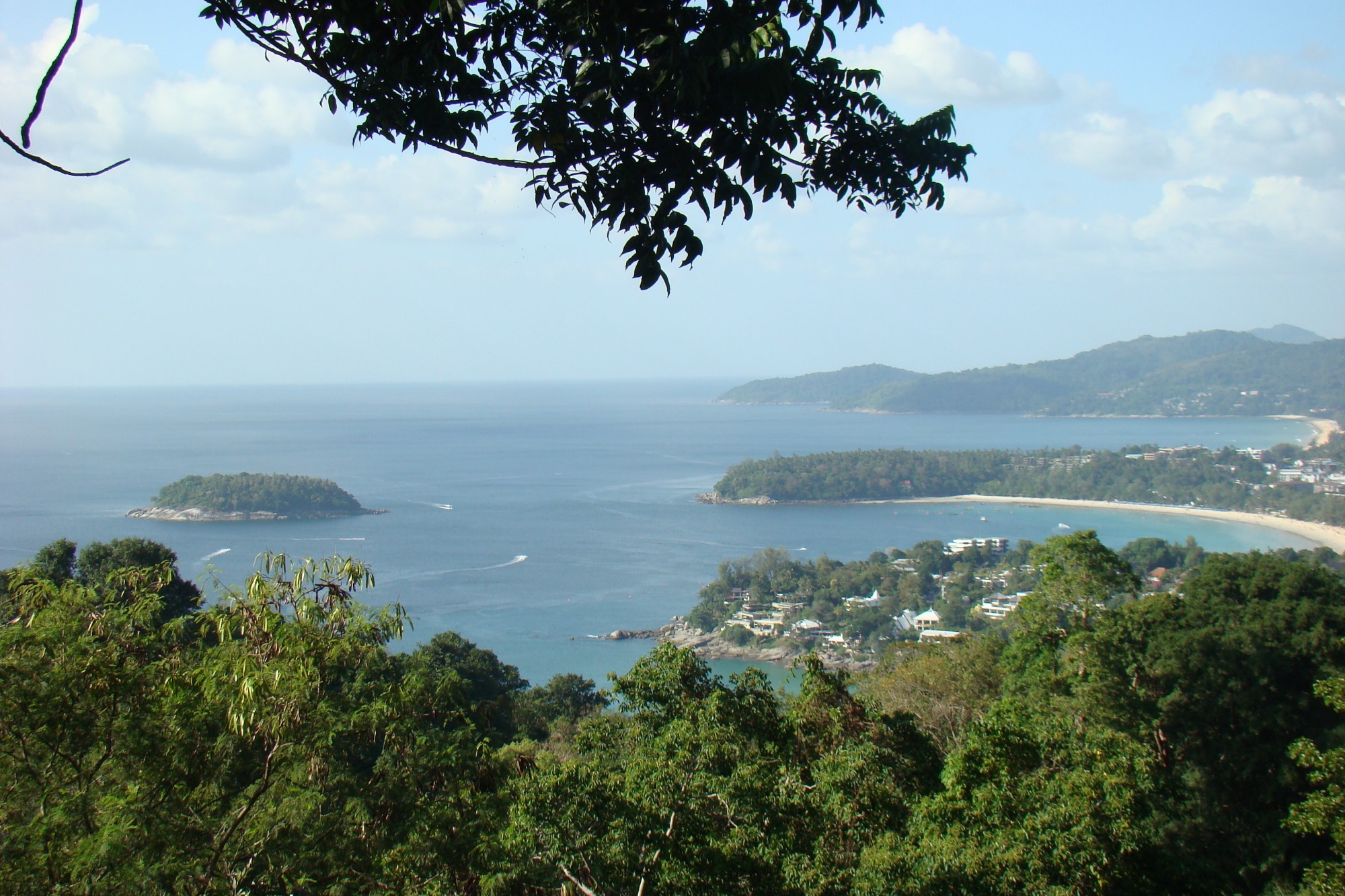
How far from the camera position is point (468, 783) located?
150 inches

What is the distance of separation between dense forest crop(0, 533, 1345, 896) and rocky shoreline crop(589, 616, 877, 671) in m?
12.1

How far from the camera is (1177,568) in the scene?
2327cm

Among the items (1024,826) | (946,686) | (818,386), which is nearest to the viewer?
(1024,826)

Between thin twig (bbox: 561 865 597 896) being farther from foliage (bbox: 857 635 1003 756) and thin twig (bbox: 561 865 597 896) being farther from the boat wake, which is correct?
the boat wake

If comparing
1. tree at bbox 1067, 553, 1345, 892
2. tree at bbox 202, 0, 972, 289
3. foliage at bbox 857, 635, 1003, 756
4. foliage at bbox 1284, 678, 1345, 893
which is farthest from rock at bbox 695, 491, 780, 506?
tree at bbox 202, 0, 972, 289

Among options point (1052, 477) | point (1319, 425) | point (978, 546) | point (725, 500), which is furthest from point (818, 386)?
point (978, 546)

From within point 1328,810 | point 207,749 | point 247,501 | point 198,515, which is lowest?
point 198,515

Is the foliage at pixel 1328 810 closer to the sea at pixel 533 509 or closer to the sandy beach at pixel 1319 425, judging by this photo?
the sea at pixel 533 509

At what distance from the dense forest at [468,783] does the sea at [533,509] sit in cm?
71

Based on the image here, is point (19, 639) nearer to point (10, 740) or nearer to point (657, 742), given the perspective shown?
point (10, 740)

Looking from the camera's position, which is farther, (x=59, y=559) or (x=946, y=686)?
(x=59, y=559)

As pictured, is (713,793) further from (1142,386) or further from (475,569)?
(1142,386)

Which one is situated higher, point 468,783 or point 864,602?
point 468,783

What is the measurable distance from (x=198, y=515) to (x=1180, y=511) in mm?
34813
